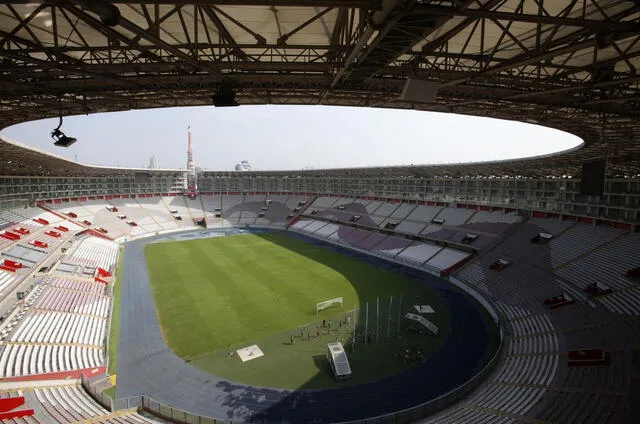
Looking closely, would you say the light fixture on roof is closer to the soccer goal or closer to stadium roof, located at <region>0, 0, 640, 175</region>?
stadium roof, located at <region>0, 0, 640, 175</region>

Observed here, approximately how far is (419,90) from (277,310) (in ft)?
64.2

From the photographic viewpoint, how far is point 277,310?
25.3m

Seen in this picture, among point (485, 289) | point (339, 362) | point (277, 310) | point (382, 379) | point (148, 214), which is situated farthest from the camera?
point (148, 214)

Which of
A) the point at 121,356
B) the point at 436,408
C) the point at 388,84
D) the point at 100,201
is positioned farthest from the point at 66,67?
the point at 100,201

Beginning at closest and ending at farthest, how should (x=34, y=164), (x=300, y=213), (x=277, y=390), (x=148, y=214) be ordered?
1. (x=277, y=390)
2. (x=34, y=164)
3. (x=148, y=214)
4. (x=300, y=213)

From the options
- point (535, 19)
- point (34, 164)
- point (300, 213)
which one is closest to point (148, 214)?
point (34, 164)

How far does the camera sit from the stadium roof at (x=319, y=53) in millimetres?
7496

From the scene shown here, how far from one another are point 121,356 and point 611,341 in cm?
2575

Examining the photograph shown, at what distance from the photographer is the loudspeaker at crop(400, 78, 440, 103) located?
10.2 meters

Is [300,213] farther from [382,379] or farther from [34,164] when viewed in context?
[382,379]

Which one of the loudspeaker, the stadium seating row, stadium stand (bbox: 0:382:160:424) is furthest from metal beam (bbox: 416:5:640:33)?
the stadium seating row

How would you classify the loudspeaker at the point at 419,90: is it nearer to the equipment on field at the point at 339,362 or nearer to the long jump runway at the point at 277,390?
the long jump runway at the point at 277,390

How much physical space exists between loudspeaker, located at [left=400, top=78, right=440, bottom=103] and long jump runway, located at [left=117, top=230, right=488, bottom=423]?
12928 mm

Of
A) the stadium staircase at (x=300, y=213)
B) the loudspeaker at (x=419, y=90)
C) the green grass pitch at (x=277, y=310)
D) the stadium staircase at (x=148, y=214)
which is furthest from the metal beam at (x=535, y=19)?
the stadium staircase at (x=148, y=214)
